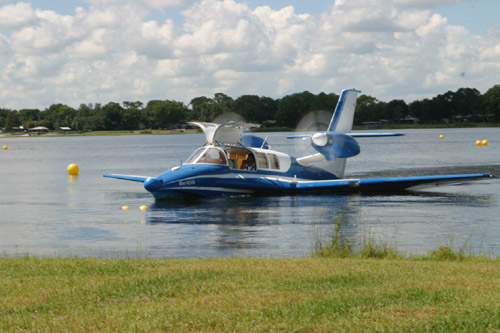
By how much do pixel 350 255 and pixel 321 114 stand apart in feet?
56.7

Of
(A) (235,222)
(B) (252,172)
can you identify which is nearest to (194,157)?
(B) (252,172)

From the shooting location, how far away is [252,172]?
2736 centimetres

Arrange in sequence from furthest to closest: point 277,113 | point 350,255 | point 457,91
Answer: point 457,91
point 277,113
point 350,255

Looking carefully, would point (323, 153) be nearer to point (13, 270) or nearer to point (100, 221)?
point (100, 221)

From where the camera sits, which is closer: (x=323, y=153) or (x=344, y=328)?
(x=344, y=328)

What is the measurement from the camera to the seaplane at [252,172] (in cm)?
2550

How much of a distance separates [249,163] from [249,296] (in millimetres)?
18943

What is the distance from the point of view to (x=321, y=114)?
29969 millimetres

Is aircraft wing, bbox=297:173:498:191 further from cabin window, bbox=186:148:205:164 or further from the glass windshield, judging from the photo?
cabin window, bbox=186:148:205:164

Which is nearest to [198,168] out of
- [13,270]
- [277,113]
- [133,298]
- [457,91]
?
[13,270]

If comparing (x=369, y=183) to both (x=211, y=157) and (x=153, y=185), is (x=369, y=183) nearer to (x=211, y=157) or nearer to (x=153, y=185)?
(x=211, y=157)

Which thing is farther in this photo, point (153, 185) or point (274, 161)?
point (274, 161)

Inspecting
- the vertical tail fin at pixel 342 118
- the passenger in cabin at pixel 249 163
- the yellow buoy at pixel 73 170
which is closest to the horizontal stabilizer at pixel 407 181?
the vertical tail fin at pixel 342 118

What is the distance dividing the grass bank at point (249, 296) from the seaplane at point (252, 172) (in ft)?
46.1
